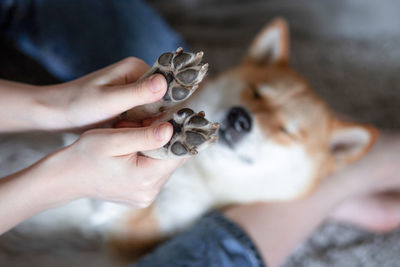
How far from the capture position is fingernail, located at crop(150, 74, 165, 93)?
0.56m

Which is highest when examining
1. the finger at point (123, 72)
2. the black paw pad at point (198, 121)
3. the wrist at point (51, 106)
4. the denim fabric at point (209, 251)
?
the wrist at point (51, 106)

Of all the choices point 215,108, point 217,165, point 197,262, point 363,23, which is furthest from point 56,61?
point 363,23

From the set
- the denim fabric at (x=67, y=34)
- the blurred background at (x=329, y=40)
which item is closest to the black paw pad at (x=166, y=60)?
the denim fabric at (x=67, y=34)

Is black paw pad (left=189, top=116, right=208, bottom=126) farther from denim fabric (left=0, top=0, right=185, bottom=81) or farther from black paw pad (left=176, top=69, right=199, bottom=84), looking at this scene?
denim fabric (left=0, top=0, right=185, bottom=81)

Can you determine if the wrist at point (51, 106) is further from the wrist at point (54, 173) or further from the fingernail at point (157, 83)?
the fingernail at point (157, 83)

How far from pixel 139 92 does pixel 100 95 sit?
10 cm

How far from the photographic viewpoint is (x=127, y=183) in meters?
0.65

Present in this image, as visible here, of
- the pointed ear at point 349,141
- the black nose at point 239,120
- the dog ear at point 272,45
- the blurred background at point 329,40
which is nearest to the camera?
the black nose at point 239,120

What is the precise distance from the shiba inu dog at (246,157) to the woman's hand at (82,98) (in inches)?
14.9

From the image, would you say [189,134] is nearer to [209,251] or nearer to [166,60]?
[166,60]

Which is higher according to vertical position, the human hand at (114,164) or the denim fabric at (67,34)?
the denim fabric at (67,34)

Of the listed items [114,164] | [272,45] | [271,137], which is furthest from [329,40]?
[114,164]

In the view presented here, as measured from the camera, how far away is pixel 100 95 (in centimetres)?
63

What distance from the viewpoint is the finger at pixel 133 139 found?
56 centimetres
